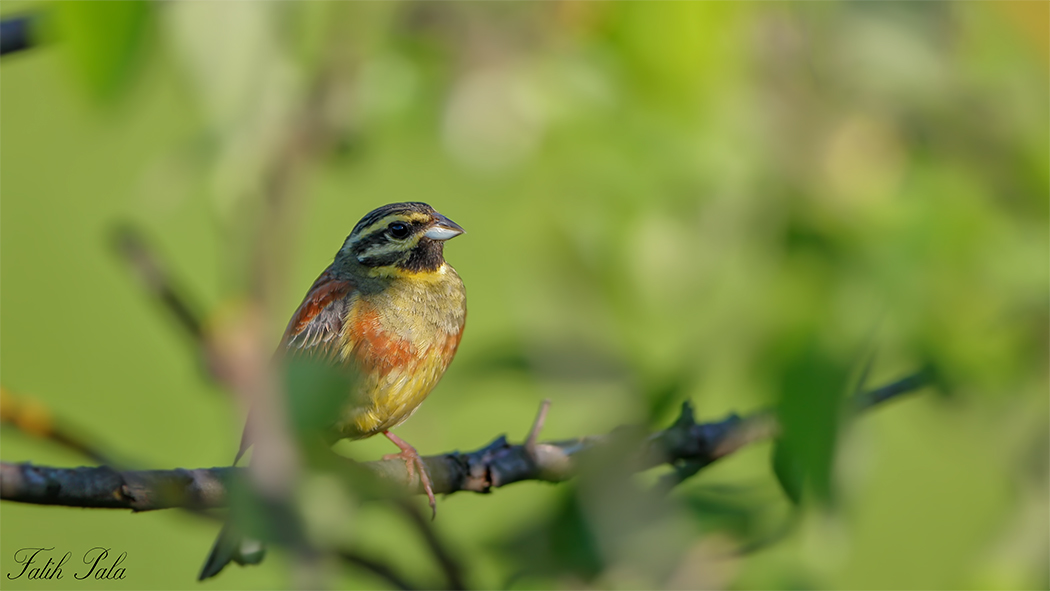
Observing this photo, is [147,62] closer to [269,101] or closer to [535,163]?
[269,101]

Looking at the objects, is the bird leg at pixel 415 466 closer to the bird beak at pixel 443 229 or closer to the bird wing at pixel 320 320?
the bird wing at pixel 320 320

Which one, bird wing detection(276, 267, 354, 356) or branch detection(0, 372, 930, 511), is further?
bird wing detection(276, 267, 354, 356)

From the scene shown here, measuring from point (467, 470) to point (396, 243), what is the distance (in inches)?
40.7

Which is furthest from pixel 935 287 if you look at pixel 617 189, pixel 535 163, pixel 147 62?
pixel 147 62

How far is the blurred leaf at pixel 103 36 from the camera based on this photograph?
3.77ft

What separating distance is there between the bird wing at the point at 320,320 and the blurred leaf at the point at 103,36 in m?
2.00

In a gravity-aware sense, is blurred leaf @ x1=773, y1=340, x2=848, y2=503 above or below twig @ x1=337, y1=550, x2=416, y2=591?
above

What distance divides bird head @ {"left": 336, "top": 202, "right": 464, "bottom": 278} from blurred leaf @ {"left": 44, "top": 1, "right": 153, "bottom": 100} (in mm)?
2014

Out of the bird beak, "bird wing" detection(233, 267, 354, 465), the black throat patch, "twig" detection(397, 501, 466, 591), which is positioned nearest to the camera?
"twig" detection(397, 501, 466, 591)

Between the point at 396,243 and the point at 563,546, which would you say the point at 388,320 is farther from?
the point at 563,546

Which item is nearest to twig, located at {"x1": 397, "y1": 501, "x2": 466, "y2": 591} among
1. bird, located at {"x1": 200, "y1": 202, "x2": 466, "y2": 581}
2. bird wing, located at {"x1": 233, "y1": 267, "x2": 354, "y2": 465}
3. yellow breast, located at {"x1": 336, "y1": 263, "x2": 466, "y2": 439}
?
bird, located at {"x1": 200, "y1": 202, "x2": 466, "y2": 581}

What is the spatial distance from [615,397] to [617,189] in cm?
32

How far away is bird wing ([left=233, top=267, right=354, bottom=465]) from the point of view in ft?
10.6

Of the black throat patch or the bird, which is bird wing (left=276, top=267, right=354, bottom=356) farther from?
the black throat patch
